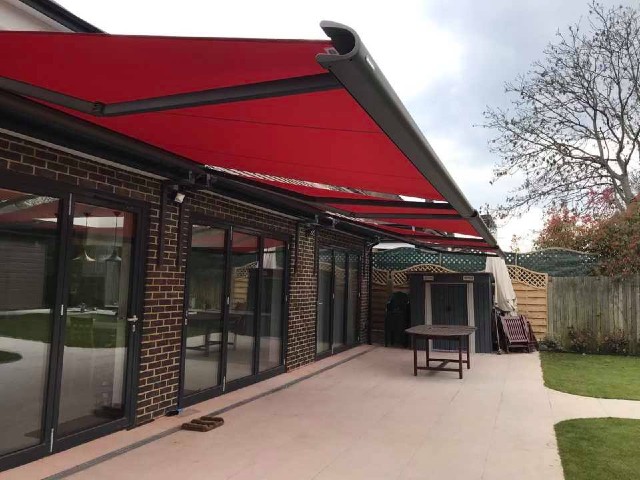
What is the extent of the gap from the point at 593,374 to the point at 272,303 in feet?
20.3

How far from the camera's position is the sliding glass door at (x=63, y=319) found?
411 cm

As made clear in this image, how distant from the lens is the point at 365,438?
5449mm

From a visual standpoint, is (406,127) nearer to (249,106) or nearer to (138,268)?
(249,106)

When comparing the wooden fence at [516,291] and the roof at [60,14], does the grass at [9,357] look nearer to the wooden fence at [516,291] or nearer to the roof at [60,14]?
the roof at [60,14]

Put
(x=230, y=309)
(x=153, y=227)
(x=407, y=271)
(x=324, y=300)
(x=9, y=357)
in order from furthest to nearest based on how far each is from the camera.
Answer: (x=407, y=271)
(x=324, y=300)
(x=230, y=309)
(x=153, y=227)
(x=9, y=357)

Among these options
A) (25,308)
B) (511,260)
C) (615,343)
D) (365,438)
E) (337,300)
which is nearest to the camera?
(25,308)

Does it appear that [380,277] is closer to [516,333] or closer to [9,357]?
[516,333]

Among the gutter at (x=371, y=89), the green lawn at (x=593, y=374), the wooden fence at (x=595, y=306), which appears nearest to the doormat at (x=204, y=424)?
the gutter at (x=371, y=89)

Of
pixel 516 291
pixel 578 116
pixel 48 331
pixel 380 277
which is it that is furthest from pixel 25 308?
pixel 578 116

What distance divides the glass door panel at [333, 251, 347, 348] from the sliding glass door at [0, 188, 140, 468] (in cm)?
663

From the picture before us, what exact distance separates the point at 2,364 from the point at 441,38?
339 inches

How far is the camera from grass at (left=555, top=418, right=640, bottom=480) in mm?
4489

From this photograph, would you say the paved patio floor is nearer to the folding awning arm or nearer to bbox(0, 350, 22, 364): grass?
bbox(0, 350, 22, 364): grass

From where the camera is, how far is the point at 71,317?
4.73m
